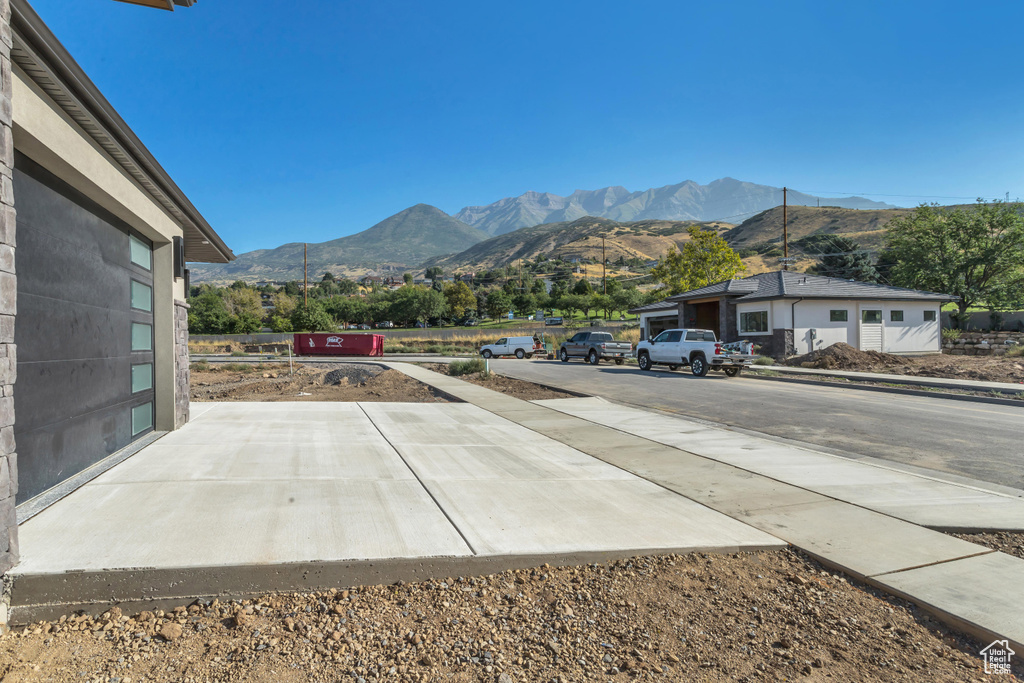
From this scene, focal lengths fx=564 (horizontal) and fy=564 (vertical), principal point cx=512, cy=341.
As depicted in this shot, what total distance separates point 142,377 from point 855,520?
30.2ft

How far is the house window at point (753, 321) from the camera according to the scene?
30578mm

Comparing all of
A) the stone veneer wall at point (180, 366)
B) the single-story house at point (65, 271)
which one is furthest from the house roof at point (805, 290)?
the single-story house at point (65, 271)

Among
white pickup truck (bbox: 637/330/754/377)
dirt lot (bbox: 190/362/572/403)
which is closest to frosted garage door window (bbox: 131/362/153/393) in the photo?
dirt lot (bbox: 190/362/572/403)

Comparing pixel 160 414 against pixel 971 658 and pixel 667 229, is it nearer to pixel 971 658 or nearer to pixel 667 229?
pixel 971 658

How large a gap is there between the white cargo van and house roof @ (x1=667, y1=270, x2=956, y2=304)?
13019 millimetres

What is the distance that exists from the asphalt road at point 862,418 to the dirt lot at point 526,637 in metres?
5.03

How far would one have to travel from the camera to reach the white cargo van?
1620 inches

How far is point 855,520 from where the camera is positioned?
17.4 feet

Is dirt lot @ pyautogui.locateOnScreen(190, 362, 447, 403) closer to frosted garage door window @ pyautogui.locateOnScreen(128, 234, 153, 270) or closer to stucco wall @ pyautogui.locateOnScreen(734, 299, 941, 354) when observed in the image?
frosted garage door window @ pyautogui.locateOnScreen(128, 234, 153, 270)

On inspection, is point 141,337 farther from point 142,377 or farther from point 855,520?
point 855,520

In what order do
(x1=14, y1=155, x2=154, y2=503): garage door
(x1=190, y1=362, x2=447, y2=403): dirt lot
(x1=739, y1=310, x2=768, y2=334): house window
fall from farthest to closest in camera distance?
(x1=739, y1=310, x2=768, y2=334): house window, (x1=190, y1=362, x2=447, y2=403): dirt lot, (x1=14, y1=155, x2=154, y2=503): garage door

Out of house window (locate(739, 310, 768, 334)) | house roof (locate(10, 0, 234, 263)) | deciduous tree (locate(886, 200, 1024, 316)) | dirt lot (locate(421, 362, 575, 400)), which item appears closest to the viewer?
house roof (locate(10, 0, 234, 263))

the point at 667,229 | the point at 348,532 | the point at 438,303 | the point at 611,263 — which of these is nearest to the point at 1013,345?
the point at 348,532

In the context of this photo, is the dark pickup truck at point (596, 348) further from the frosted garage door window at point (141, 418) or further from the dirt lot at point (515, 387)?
the frosted garage door window at point (141, 418)
